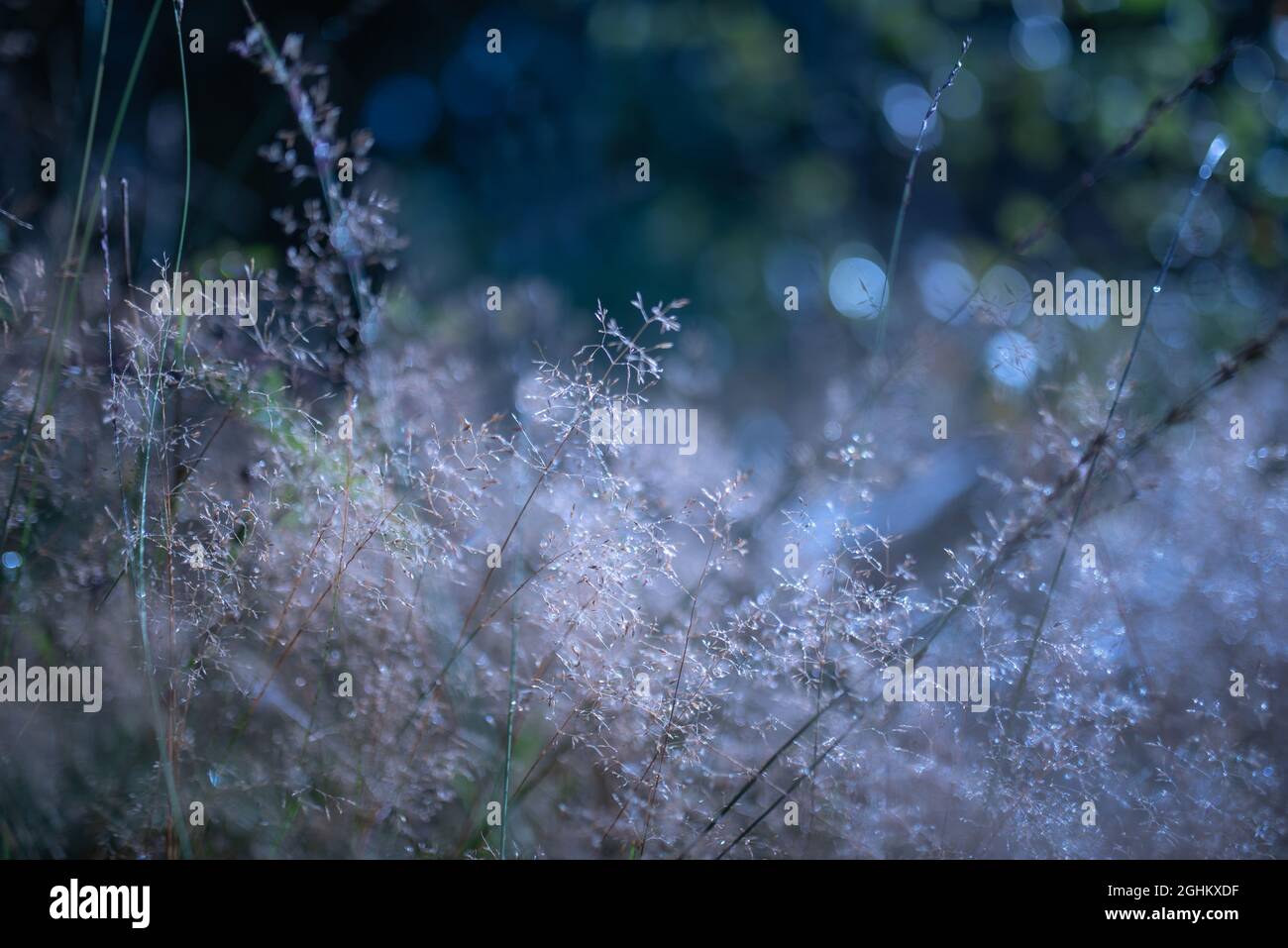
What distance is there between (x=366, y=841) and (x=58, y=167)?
3.48 feet

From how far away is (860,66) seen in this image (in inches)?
85.0

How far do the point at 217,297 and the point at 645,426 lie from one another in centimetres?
60

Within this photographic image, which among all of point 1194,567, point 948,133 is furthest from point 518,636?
point 948,133

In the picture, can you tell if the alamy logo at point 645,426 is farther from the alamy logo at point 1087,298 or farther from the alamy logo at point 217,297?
the alamy logo at point 1087,298

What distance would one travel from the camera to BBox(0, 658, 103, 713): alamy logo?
1.00 metres

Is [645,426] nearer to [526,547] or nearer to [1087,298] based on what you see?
[526,547]

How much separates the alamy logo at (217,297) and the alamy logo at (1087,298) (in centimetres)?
106

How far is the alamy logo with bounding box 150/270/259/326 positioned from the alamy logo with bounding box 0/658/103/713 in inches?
17.5

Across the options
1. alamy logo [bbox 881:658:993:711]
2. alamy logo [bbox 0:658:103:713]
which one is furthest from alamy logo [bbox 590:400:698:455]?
alamy logo [bbox 0:658:103:713]
